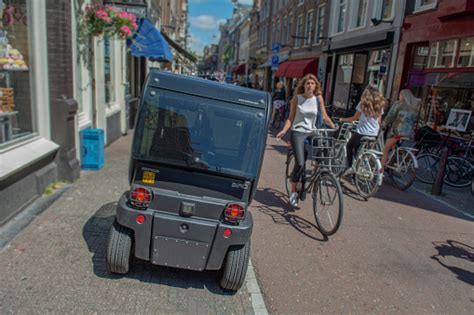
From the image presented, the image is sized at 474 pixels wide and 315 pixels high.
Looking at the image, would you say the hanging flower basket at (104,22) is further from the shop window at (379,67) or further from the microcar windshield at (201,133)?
the shop window at (379,67)

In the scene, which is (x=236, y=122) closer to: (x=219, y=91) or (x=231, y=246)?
(x=219, y=91)

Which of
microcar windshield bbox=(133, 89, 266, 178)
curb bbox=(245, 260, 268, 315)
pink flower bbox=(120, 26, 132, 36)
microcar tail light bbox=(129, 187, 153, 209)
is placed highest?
pink flower bbox=(120, 26, 132, 36)

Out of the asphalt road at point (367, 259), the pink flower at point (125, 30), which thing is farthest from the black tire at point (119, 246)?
the pink flower at point (125, 30)

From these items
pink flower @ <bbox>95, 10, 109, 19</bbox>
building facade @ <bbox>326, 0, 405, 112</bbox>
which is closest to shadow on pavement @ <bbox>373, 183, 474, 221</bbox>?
pink flower @ <bbox>95, 10, 109, 19</bbox>

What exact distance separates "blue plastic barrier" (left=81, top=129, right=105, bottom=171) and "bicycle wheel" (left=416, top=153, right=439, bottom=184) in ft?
20.4

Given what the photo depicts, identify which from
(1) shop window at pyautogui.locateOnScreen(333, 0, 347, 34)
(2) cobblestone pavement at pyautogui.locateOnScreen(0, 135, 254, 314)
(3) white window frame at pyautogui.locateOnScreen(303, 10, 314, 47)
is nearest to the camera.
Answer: (2) cobblestone pavement at pyautogui.locateOnScreen(0, 135, 254, 314)

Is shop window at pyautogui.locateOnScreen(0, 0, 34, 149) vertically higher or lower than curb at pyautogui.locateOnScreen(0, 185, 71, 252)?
higher

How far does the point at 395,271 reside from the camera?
3.71m

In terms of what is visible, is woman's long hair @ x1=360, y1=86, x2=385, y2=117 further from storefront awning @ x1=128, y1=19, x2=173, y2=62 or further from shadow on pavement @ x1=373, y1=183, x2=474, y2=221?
storefront awning @ x1=128, y1=19, x2=173, y2=62

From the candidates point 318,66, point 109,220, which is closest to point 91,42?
point 109,220

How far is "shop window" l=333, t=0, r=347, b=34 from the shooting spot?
17.1 metres

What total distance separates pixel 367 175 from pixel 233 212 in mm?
3831

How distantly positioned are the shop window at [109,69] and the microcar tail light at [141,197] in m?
6.86

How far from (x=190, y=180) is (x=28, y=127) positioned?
3323 millimetres
